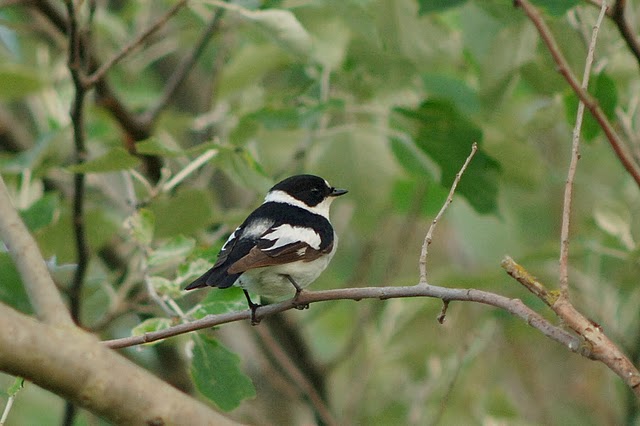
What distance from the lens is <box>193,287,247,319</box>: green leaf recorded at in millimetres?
2277

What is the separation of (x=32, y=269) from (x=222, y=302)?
33.2 inches

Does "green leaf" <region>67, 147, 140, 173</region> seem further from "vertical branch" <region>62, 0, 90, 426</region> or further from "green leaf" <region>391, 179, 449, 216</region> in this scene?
"green leaf" <region>391, 179, 449, 216</region>

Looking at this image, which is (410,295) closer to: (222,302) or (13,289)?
(222,302)

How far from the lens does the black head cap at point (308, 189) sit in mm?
3289

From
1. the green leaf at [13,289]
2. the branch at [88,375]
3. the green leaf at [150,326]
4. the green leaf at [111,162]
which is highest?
the branch at [88,375]

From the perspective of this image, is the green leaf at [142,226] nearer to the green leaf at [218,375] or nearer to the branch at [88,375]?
the green leaf at [218,375]

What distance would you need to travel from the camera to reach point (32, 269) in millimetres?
1532

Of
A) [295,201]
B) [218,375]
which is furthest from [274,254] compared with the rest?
[295,201]

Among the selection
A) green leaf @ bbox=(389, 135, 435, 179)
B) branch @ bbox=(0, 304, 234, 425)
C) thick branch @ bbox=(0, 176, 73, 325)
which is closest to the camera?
branch @ bbox=(0, 304, 234, 425)

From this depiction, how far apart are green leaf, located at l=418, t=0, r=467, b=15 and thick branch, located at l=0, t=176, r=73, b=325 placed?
1.51 metres

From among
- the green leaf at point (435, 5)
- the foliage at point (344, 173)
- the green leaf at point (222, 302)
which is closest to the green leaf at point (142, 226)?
the foliage at point (344, 173)

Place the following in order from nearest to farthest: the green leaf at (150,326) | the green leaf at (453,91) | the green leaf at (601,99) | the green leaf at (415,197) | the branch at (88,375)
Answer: the branch at (88,375) < the green leaf at (150,326) < the green leaf at (601,99) < the green leaf at (453,91) < the green leaf at (415,197)

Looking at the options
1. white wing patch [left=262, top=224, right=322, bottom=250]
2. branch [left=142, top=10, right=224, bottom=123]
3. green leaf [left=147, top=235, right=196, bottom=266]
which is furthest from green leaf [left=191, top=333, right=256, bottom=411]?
branch [left=142, top=10, right=224, bottom=123]

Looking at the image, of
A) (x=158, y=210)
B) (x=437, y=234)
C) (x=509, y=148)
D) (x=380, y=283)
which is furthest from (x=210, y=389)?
(x=437, y=234)
